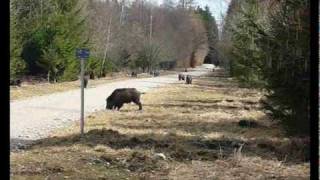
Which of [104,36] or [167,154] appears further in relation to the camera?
[104,36]

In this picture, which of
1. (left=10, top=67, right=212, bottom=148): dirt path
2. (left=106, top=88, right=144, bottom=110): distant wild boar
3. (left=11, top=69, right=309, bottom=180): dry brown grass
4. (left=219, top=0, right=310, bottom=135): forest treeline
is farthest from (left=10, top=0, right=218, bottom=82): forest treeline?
(left=219, top=0, right=310, bottom=135): forest treeline

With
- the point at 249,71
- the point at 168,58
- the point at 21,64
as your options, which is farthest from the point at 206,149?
the point at 168,58

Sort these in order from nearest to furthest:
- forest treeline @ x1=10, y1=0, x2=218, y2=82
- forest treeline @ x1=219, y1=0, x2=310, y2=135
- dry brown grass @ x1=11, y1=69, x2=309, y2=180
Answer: dry brown grass @ x1=11, y1=69, x2=309, y2=180
forest treeline @ x1=219, y1=0, x2=310, y2=135
forest treeline @ x1=10, y1=0, x2=218, y2=82

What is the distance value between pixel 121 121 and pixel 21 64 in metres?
18.2

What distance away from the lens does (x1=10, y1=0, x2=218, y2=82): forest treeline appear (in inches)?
1394

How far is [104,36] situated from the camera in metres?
52.7

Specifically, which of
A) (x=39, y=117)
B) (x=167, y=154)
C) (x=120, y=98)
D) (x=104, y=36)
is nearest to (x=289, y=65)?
(x=167, y=154)

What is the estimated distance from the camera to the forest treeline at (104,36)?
3541 centimetres

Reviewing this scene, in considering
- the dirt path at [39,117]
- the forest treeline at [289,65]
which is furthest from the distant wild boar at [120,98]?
the forest treeline at [289,65]

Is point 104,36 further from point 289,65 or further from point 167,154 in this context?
point 167,154

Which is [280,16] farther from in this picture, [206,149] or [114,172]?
[114,172]

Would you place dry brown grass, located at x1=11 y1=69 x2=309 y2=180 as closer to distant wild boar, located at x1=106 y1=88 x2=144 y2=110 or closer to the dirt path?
the dirt path

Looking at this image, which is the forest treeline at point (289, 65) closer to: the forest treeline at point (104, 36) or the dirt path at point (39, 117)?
the forest treeline at point (104, 36)

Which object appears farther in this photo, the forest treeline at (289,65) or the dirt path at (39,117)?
the dirt path at (39,117)
